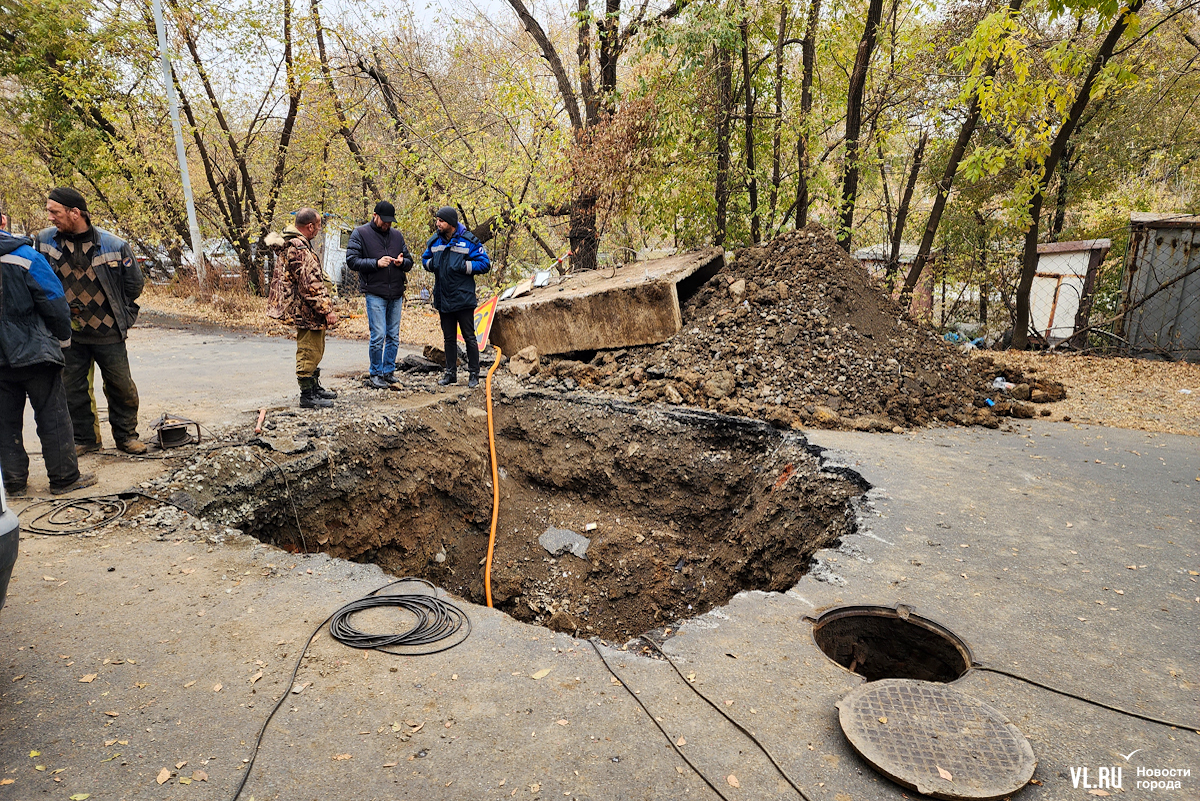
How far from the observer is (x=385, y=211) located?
6582mm

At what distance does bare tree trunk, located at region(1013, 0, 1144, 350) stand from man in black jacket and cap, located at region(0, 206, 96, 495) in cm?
1136

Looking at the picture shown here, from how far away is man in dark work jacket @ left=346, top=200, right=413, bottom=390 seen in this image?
665 centimetres

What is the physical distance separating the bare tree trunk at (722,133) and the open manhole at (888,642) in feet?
30.4

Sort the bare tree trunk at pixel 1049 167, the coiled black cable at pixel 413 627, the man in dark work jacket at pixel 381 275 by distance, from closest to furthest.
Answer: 1. the coiled black cable at pixel 413 627
2. the man in dark work jacket at pixel 381 275
3. the bare tree trunk at pixel 1049 167

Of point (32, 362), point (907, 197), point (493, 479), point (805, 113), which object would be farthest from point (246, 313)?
point (907, 197)

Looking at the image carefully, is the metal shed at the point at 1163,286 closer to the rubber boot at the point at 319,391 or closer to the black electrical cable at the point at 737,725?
the black electrical cable at the point at 737,725

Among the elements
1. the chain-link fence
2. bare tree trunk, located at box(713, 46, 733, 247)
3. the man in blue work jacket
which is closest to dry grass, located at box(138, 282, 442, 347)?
the man in blue work jacket

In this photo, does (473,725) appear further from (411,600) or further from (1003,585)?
(1003,585)

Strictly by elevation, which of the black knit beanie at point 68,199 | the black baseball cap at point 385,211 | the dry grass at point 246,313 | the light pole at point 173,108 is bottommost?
the dry grass at point 246,313

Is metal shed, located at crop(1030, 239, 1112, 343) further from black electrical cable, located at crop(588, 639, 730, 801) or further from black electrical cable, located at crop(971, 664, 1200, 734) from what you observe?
black electrical cable, located at crop(588, 639, 730, 801)

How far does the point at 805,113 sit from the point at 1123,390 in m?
6.15

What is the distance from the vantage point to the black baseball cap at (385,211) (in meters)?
6.52

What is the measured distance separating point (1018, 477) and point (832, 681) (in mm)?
3358

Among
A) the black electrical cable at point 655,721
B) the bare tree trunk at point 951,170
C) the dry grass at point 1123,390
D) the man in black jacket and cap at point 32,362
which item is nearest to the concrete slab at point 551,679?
the black electrical cable at point 655,721
